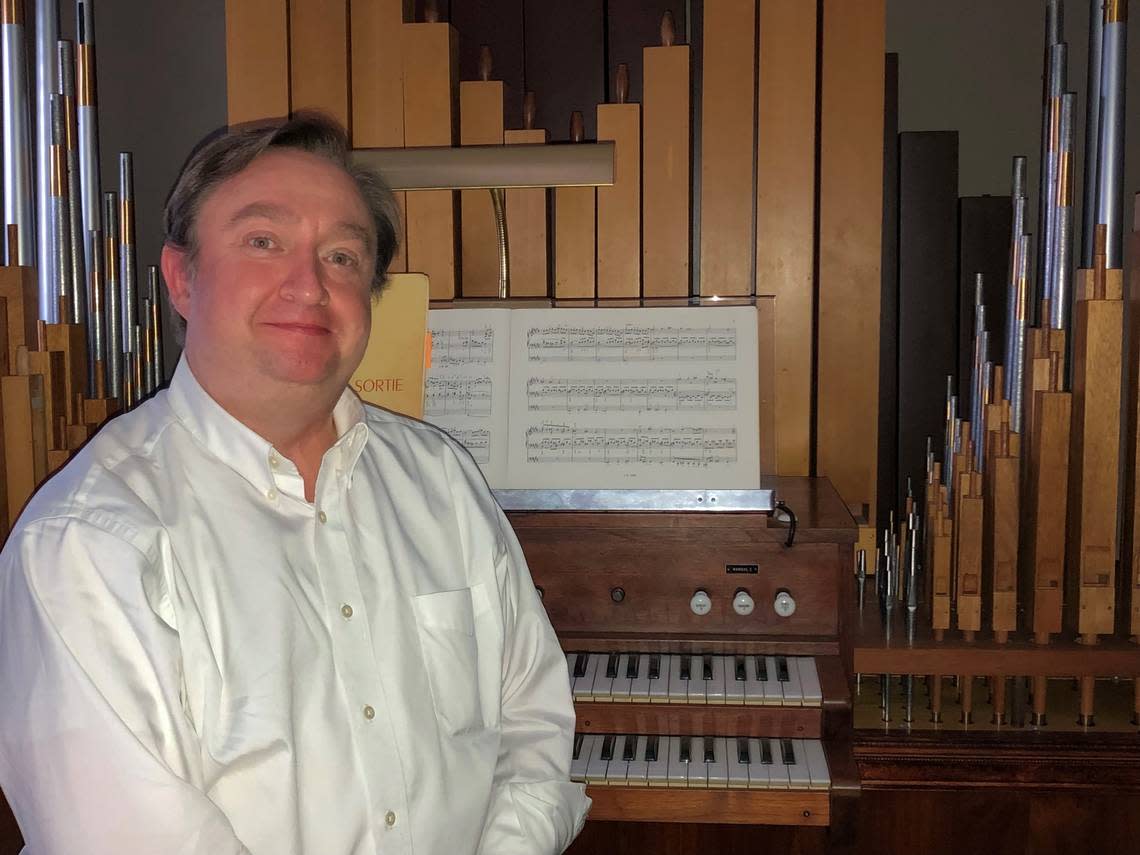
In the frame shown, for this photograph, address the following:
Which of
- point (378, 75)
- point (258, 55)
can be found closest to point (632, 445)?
point (378, 75)

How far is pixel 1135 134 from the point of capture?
142 inches

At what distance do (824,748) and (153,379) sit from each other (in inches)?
79.6

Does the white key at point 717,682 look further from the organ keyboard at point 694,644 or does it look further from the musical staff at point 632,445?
the musical staff at point 632,445

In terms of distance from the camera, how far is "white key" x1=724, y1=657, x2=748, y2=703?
2.41m

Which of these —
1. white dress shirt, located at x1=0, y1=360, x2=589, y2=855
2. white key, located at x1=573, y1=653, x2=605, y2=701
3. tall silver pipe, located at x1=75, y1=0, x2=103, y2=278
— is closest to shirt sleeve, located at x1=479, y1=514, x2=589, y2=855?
white dress shirt, located at x1=0, y1=360, x2=589, y2=855

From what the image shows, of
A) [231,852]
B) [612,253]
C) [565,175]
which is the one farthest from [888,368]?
[231,852]

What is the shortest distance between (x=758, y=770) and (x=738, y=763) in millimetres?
49

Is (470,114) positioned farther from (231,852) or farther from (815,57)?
(231,852)

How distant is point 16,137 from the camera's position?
2.69 m

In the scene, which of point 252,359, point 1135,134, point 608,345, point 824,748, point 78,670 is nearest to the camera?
point 78,670

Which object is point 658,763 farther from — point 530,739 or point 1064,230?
point 1064,230

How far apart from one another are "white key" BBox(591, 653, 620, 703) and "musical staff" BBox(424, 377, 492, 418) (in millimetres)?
636

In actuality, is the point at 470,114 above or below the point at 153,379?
above

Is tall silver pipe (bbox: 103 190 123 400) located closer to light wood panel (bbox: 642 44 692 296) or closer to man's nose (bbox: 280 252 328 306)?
light wood panel (bbox: 642 44 692 296)
